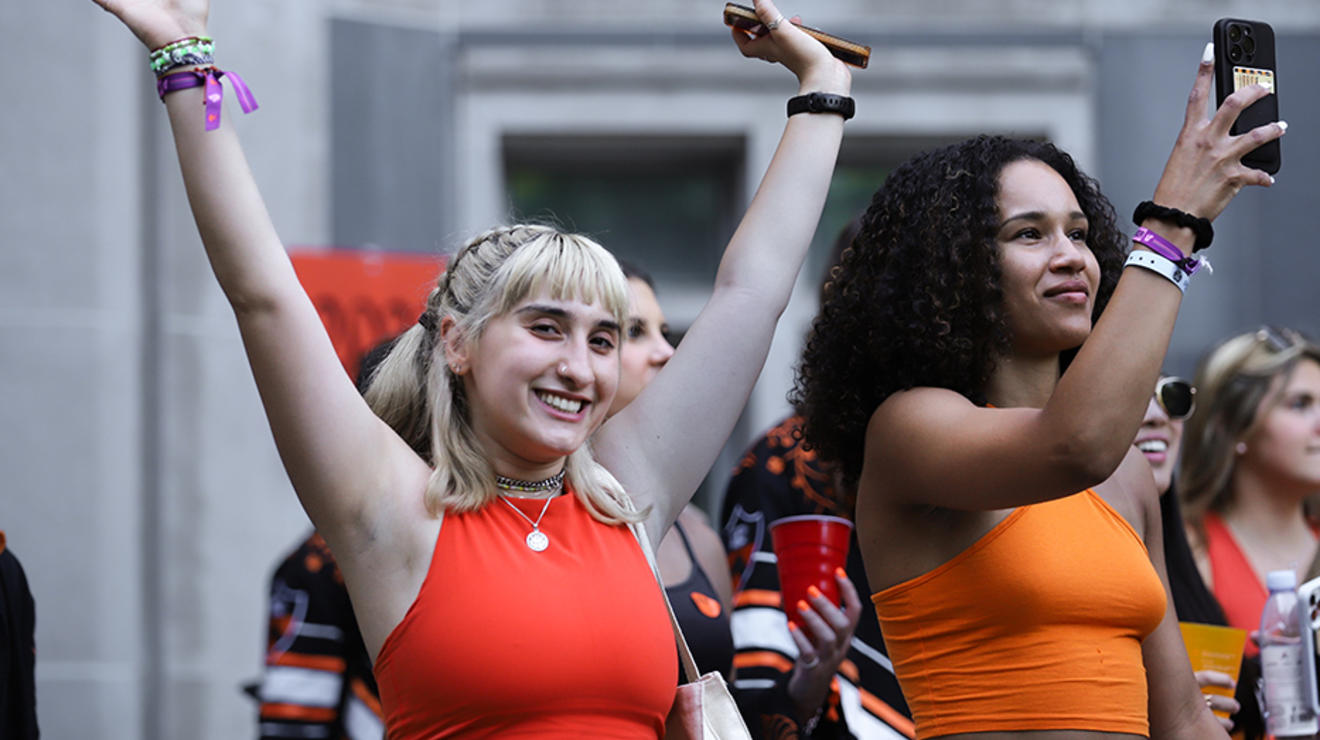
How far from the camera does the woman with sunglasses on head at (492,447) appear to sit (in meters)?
2.21

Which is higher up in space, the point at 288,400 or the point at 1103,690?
the point at 288,400

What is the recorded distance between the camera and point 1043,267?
2713mm

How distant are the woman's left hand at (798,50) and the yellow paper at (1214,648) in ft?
4.70

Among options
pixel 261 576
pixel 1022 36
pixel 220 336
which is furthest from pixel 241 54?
pixel 1022 36

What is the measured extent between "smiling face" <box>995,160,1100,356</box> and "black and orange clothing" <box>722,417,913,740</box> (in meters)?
0.77

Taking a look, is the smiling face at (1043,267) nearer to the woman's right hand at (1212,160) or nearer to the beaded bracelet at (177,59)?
the woman's right hand at (1212,160)

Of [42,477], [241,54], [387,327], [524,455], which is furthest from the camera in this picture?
[241,54]

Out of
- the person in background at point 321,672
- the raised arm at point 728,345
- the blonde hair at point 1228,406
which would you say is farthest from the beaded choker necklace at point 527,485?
the blonde hair at point 1228,406

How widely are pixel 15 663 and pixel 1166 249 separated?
239 cm

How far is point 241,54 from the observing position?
6738mm

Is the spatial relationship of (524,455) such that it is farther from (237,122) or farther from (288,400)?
(237,122)

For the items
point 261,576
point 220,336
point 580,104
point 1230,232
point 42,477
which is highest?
point 580,104

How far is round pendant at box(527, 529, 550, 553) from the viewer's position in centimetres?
235

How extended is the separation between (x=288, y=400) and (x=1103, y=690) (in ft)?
4.53
